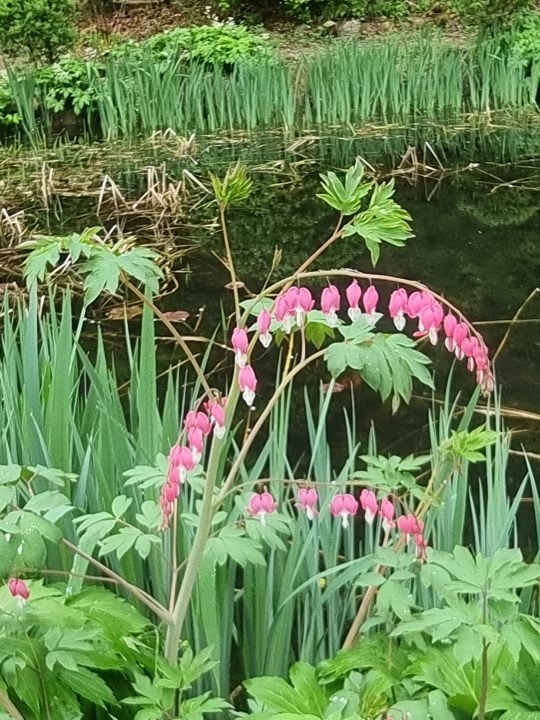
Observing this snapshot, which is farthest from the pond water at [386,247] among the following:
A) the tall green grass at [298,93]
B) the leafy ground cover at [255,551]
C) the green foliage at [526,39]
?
the leafy ground cover at [255,551]

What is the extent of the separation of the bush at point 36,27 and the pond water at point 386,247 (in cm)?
149

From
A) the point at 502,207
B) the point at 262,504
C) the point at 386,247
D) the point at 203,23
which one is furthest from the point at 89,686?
the point at 203,23

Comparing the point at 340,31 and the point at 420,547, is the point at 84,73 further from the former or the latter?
the point at 420,547

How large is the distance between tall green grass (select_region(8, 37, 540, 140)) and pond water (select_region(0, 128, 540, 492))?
22cm

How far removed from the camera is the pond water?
254 centimetres

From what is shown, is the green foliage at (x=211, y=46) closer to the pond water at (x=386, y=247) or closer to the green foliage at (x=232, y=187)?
the pond water at (x=386, y=247)

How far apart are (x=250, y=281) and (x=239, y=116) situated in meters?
1.95

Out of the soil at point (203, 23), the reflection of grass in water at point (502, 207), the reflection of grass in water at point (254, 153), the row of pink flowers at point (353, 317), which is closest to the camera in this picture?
the row of pink flowers at point (353, 317)

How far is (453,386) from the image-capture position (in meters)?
2.50

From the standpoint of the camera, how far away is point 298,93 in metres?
4.92

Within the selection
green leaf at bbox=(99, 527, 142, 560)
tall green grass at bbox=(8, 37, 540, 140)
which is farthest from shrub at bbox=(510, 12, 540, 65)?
green leaf at bbox=(99, 527, 142, 560)

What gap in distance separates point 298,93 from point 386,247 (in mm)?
1837

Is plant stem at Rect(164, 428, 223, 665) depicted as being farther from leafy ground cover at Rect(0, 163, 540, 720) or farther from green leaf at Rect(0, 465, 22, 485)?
green leaf at Rect(0, 465, 22, 485)

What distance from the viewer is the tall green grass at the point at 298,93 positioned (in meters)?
4.83
